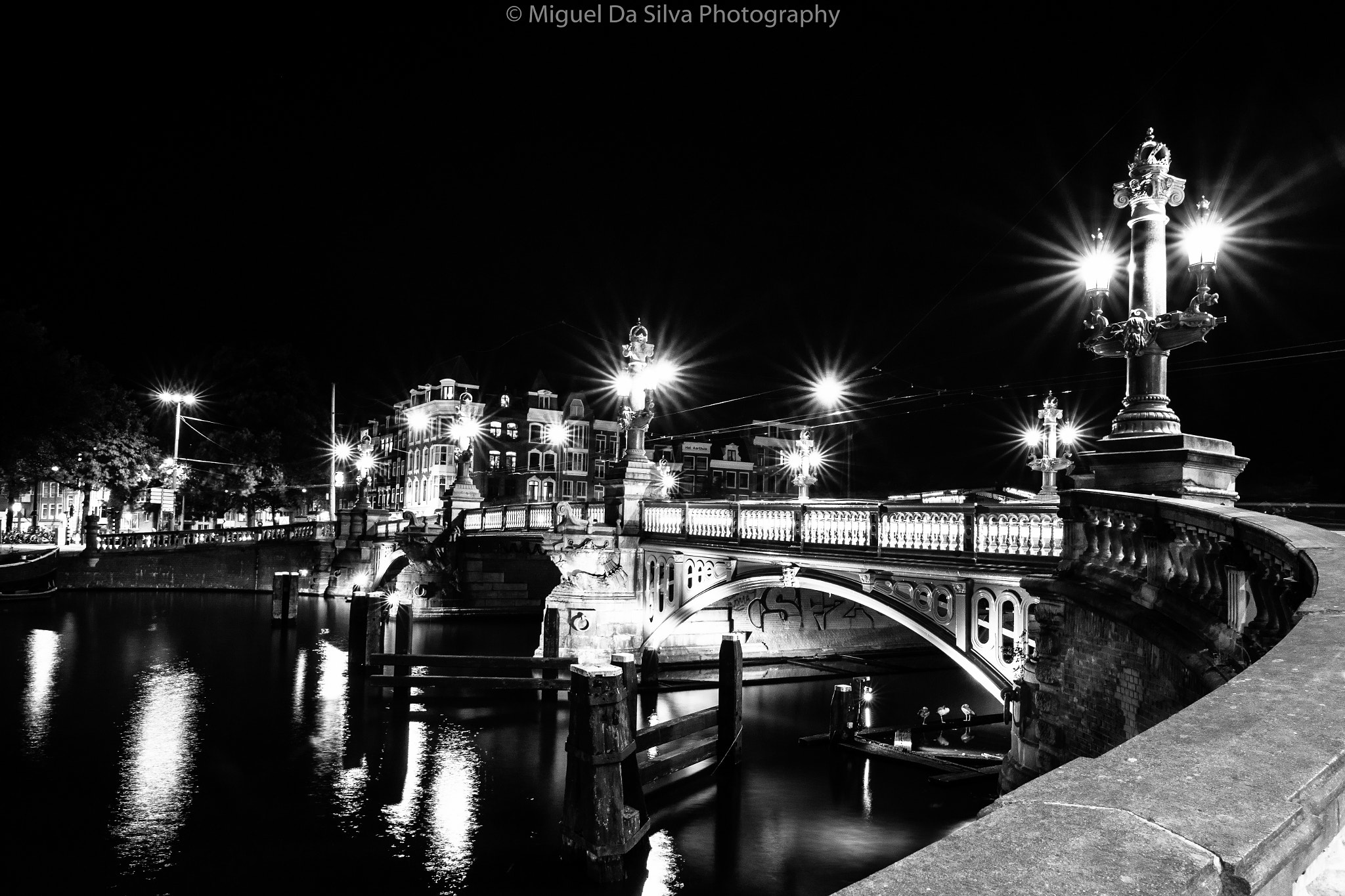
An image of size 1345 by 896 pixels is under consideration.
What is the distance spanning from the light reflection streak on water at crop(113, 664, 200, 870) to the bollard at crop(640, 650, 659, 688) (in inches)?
405

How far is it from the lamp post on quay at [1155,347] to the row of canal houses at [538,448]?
5569 centimetres

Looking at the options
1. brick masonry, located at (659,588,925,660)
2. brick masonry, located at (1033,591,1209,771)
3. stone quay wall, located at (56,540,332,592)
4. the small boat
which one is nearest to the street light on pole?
stone quay wall, located at (56,540,332,592)

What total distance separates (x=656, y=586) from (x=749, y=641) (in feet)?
18.9

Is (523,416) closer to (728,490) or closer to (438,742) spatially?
(728,490)

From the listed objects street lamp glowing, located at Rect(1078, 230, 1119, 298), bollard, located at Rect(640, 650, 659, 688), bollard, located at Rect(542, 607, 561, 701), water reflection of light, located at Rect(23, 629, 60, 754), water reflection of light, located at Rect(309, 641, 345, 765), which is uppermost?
street lamp glowing, located at Rect(1078, 230, 1119, 298)

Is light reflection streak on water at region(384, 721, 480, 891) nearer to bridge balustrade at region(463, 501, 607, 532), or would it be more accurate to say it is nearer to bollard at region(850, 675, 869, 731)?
bridge balustrade at region(463, 501, 607, 532)

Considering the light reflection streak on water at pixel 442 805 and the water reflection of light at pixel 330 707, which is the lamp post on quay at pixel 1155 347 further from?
the water reflection of light at pixel 330 707

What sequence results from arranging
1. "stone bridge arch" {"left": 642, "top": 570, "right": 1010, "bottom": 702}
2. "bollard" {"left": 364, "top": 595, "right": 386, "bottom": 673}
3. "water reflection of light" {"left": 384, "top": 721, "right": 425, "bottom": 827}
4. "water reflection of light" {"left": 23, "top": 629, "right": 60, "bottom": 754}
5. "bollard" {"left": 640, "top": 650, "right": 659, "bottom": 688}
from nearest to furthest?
"stone bridge arch" {"left": 642, "top": 570, "right": 1010, "bottom": 702} → "water reflection of light" {"left": 384, "top": 721, "right": 425, "bottom": 827} → "water reflection of light" {"left": 23, "top": 629, "right": 60, "bottom": 754} → "bollard" {"left": 640, "top": 650, "right": 659, "bottom": 688} → "bollard" {"left": 364, "top": 595, "right": 386, "bottom": 673}

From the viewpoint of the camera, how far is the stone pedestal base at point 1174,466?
8.42m

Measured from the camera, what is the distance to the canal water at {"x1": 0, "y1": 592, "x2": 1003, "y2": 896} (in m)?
12.4

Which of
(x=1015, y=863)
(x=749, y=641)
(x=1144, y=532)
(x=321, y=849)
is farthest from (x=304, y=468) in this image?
(x=1015, y=863)

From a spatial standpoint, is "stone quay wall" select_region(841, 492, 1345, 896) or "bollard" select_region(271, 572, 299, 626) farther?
"bollard" select_region(271, 572, 299, 626)

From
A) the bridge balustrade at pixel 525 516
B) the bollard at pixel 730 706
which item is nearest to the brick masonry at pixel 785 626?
the bridge balustrade at pixel 525 516

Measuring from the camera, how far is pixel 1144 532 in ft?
24.6
